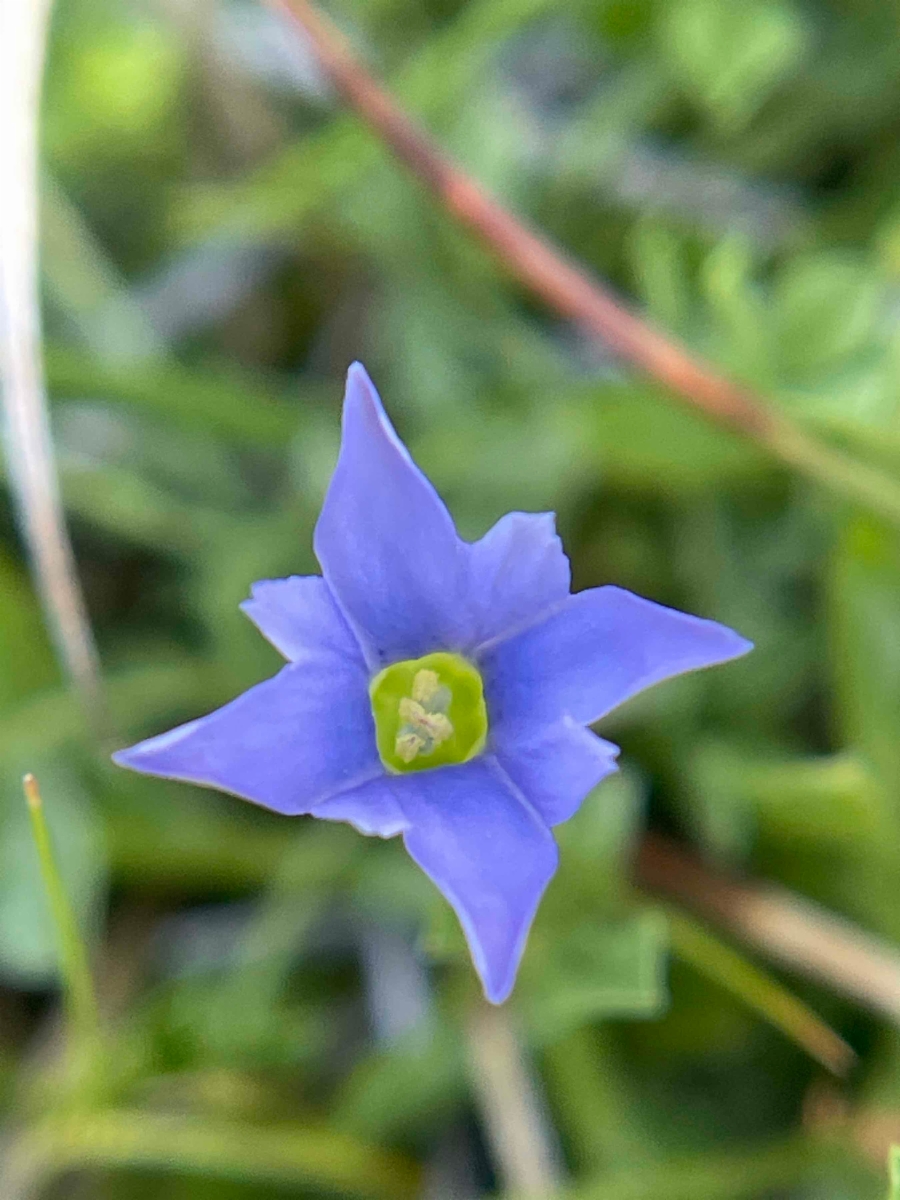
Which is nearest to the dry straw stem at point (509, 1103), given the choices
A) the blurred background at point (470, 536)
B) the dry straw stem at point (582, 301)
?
the blurred background at point (470, 536)

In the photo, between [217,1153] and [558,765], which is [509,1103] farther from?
[558,765]

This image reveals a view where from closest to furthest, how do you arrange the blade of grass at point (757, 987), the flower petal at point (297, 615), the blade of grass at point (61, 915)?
1. the flower petal at point (297, 615)
2. the blade of grass at point (61, 915)
3. the blade of grass at point (757, 987)

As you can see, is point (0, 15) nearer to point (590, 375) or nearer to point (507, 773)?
point (590, 375)

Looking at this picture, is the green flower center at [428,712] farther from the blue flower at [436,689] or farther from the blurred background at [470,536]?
the blurred background at [470,536]

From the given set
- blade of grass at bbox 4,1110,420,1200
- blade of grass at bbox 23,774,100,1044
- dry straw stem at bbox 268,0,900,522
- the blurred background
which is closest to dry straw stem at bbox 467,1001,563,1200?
the blurred background

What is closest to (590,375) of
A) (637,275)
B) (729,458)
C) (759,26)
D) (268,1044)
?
(637,275)
